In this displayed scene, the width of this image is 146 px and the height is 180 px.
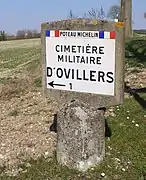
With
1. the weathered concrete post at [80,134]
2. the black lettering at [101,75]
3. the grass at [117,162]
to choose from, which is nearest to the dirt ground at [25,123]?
the grass at [117,162]

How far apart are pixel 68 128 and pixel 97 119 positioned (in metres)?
0.33

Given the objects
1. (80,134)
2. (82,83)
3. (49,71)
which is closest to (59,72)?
(49,71)

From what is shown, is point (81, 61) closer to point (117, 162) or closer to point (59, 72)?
point (59, 72)

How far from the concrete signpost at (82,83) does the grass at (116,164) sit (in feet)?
0.38

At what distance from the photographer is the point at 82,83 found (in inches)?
191

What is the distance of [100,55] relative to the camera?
15.2ft

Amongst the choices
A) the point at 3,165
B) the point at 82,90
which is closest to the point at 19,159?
the point at 3,165

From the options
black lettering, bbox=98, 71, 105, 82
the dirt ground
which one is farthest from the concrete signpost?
the dirt ground

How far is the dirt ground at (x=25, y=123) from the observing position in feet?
17.9

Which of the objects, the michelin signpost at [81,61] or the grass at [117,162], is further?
the grass at [117,162]

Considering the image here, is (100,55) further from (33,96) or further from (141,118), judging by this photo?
(33,96)

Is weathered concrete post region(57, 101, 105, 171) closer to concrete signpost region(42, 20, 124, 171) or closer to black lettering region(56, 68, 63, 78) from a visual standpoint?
concrete signpost region(42, 20, 124, 171)

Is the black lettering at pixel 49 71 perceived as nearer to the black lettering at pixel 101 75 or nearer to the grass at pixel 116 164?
the black lettering at pixel 101 75

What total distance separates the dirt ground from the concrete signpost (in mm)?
587
